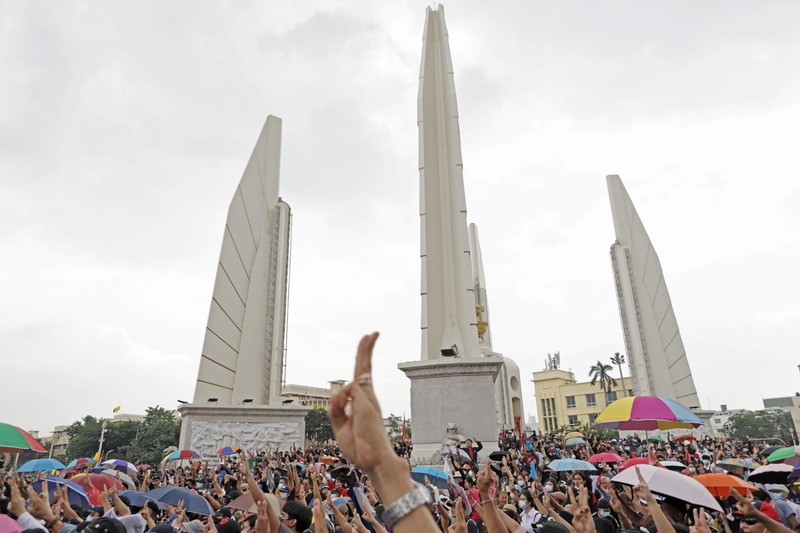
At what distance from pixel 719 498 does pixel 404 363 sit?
1177cm

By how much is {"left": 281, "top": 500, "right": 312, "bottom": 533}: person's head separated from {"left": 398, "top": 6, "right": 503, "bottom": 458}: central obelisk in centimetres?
1196

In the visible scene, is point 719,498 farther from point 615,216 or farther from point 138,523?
point 615,216

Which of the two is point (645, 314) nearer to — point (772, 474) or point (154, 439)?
Result: point (772, 474)

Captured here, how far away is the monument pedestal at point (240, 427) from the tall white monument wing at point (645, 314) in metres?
20.6

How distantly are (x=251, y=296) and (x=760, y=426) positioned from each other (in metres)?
67.4

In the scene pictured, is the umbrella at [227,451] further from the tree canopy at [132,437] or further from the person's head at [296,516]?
the tree canopy at [132,437]

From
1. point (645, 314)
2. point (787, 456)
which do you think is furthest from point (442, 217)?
point (645, 314)

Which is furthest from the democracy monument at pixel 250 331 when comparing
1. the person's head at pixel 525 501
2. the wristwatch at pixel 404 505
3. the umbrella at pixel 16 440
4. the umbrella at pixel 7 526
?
the wristwatch at pixel 404 505

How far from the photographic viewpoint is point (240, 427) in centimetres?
2345

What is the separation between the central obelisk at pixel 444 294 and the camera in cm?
1623

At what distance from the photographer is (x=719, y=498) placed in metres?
5.99

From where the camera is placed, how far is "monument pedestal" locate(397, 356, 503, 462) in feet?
52.4

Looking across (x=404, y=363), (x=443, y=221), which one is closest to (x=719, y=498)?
(x=404, y=363)

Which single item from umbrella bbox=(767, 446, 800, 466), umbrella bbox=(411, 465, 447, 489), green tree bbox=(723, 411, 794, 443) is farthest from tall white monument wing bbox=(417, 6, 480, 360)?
green tree bbox=(723, 411, 794, 443)
